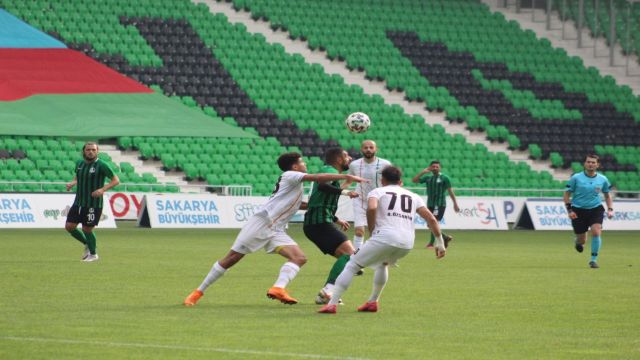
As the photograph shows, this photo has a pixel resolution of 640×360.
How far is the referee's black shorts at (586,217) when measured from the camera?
22.8 m

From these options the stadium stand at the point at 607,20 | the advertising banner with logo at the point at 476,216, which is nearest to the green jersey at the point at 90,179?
the advertising banner with logo at the point at 476,216

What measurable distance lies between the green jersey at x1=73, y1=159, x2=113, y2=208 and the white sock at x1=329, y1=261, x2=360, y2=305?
9225 millimetres

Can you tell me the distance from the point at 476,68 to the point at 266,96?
9796mm

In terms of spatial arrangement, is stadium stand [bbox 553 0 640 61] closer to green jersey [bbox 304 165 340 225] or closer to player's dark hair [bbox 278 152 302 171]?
green jersey [bbox 304 165 340 225]

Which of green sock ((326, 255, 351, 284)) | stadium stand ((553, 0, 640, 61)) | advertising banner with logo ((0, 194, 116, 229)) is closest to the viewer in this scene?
green sock ((326, 255, 351, 284))

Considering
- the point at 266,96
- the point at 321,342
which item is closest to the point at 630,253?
the point at 321,342

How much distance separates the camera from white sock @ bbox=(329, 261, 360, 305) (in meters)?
13.4

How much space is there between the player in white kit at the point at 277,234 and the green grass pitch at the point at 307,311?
305mm

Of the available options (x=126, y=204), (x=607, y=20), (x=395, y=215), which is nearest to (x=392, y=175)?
(x=395, y=215)

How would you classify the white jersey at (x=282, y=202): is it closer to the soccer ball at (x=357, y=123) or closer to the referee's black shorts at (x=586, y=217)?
the soccer ball at (x=357, y=123)

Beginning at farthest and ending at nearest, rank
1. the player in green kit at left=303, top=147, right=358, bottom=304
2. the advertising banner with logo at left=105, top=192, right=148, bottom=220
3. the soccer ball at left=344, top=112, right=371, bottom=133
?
1. the advertising banner with logo at left=105, top=192, right=148, bottom=220
2. the soccer ball at left=344, top=112, right=371, bottom=133
3. the player in green kit at left=303, top=147, right=358, bottom=304

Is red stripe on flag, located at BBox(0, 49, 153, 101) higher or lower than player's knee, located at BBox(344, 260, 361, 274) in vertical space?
lower

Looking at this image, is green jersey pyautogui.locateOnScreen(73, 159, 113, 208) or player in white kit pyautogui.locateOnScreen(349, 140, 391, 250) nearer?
player in white kit pyautogui.locateOnScreen(349, 140, 391, 250)

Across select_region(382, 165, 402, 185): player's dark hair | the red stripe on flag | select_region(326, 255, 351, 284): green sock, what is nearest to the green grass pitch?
select_region(326, 255, 351, 284): green sock
